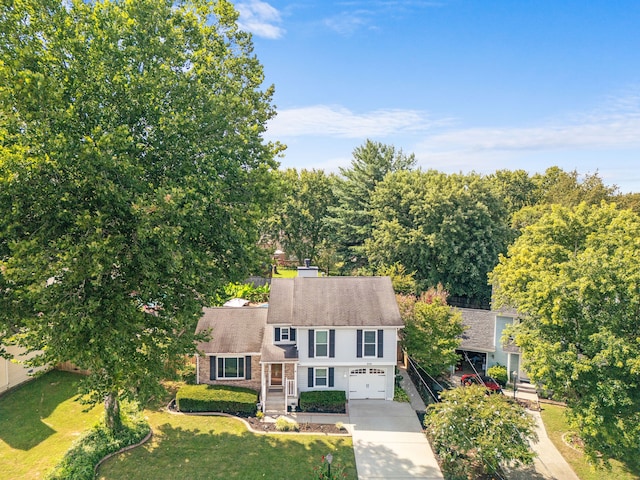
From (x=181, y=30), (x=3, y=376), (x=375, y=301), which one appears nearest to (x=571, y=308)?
(x=375, y=301)

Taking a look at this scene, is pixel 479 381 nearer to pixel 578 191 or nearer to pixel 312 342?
pixel 312 342

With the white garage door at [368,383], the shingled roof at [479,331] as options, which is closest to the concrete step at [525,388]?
the shingled roof at [479,331]

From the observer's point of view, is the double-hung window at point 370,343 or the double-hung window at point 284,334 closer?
the double-hung window at point 370,343

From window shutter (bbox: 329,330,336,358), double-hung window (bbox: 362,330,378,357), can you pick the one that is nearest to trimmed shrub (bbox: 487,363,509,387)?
double-hung window (bbox: 362,330,378,357)

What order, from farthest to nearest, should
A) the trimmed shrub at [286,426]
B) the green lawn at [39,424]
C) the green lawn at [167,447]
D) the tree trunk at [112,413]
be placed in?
the trimmed shrub at [286,426], the tree trunk at [112,413], the green lawn at [167,447], the green lawn at [39,424]

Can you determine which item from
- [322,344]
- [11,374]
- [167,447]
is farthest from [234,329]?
[11,374]

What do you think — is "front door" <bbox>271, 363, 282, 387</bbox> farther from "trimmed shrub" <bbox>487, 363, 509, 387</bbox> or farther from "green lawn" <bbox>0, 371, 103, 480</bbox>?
"trimmed shrub" <bbox>487, 363, 509, 387</bbox>

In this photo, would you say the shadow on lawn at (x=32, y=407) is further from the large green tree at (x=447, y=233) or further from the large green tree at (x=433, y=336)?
the large green tree at (x=447, y=233)
